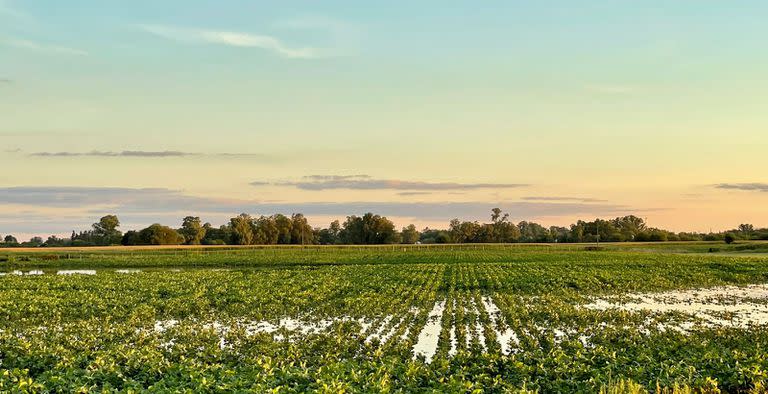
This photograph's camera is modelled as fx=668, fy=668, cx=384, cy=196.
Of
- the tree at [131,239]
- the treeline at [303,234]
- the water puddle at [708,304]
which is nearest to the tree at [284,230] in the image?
the treeline at [303,234]

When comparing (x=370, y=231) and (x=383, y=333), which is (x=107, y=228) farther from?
(x=383, y=333)

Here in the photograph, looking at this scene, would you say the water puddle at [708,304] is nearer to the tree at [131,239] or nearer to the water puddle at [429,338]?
the water puddle at [429,338]

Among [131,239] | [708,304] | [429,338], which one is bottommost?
[708,304]

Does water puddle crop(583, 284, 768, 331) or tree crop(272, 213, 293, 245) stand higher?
tree crop(272, 213, 293, 245)

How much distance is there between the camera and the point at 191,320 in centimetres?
2512

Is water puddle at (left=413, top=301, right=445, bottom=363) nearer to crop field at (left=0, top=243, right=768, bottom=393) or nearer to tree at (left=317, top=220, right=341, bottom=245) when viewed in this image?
crop field at (left=0, top=243, right=768, bottom=393)

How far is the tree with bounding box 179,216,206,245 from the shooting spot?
156500mm

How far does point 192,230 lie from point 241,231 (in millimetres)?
16850

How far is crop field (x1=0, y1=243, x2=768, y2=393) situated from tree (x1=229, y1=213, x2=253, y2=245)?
105 m

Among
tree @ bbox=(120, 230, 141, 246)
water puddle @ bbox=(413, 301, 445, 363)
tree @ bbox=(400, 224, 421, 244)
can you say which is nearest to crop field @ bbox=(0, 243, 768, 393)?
water puddle @ bbox=(413, 301, 445, 363)

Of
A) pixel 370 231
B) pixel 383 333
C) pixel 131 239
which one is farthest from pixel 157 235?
pixel 383 333

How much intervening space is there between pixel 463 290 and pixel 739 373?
75.2 ft

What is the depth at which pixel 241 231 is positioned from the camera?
151 m

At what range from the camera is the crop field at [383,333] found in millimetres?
13484
